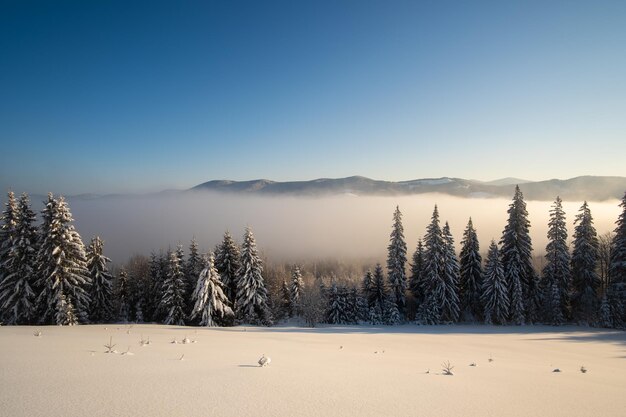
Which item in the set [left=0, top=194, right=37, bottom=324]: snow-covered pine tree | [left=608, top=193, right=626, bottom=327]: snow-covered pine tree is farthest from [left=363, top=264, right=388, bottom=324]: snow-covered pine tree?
[left=0, top=194, right=37, bottom=324]: snow-covered pine tree

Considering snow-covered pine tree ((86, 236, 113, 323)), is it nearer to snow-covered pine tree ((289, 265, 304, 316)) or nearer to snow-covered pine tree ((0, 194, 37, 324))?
snow-covered pine tree ((0, 194, 37, 324))

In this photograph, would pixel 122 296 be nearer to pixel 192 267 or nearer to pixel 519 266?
pixel 192 267

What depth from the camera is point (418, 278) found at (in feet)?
160

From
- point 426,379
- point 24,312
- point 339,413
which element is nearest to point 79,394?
point 339,413

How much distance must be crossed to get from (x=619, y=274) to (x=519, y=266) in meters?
9.33

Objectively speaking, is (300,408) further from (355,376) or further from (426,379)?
(426,379)

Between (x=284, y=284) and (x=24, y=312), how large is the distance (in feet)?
125

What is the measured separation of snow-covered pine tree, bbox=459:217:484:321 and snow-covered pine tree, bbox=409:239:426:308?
522 centimetres

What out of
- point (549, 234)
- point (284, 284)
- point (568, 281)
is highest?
point (549, 234)

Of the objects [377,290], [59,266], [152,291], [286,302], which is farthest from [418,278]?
[59,266]

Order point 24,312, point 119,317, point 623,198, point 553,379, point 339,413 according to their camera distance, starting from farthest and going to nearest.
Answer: point 119,317 → point 623,198 → point 24,312 → point 553,379 → point 339,413

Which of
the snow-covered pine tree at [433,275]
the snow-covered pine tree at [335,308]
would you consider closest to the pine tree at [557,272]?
the snow-covered pine tree at [433,275]

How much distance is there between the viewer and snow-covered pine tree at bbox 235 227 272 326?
41062 mm

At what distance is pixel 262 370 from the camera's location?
26.1ft
